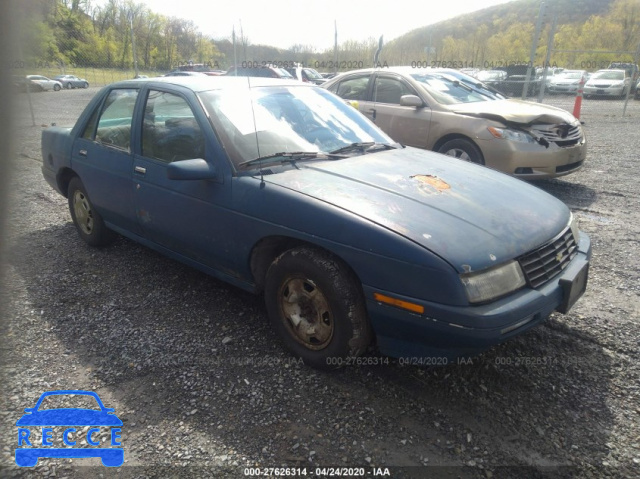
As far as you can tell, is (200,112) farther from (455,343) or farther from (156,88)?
(455,343)

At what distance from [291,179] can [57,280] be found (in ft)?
7.51

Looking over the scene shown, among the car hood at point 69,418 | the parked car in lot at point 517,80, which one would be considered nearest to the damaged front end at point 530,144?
the car hood at point 69,418

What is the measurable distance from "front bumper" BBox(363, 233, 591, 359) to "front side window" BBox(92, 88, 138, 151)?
2.46 metres

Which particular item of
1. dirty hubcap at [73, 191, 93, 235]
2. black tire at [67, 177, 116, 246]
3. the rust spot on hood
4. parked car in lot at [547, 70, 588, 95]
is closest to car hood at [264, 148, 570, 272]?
the rust spot on hood

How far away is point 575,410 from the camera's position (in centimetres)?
226

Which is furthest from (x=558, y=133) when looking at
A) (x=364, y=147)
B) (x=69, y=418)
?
(x=69, y=418)

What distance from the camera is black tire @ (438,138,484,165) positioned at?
5.79 meters

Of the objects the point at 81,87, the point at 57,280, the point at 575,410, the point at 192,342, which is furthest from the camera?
the point at 81,87

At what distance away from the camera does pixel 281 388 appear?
2.44m

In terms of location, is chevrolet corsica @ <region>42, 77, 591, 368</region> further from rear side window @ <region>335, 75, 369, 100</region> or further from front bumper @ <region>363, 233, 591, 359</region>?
rear side window @ <region>335, 75, 369, 100</region>

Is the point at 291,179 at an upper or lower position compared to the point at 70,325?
upper

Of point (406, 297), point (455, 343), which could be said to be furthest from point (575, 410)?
point (406, 297)

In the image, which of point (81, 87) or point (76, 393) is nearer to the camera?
point (76, 393)

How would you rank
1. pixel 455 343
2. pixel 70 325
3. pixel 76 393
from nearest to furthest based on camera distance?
1. pixel 455 343
2. pixel 76 393
3. pixel 70 325
